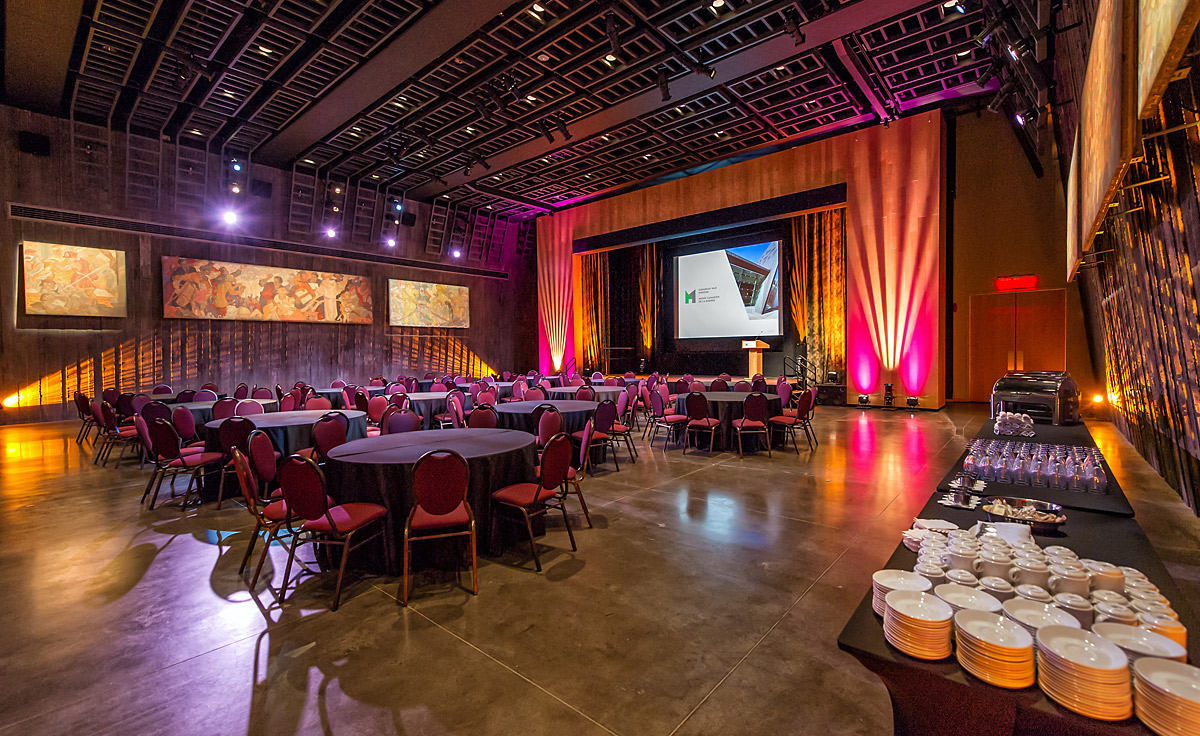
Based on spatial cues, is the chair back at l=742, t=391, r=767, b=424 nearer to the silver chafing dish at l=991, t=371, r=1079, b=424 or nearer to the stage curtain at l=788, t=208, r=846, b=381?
the silver chafing dish at l=991, t=371, r=1079, b=424

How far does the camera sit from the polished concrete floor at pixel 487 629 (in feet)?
6.47

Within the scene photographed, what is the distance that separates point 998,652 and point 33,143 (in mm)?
15780

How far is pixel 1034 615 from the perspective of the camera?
4.09 ft

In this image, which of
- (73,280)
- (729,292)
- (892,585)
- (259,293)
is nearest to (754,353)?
(729,292)

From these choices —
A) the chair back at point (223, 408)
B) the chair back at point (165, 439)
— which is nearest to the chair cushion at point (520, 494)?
the chair back at point (165, 439)

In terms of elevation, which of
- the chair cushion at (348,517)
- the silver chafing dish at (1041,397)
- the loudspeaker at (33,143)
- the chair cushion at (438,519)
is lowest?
the chair cushion at (438,519)

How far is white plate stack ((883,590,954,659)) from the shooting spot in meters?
1.19

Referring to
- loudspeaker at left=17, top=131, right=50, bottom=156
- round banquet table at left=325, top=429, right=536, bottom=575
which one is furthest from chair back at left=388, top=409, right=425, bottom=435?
loudspeaker at left=17, top=131, right=50, bottom=156

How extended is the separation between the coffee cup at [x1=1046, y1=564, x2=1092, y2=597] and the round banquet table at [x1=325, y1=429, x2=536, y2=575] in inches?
113

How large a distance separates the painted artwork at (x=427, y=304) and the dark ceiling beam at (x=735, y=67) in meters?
5.07

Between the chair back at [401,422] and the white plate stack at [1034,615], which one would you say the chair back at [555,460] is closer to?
the chair back at [401,422]

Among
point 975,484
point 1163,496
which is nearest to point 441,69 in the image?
point 975,484

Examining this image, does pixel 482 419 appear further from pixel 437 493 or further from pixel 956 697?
pixel 956 697

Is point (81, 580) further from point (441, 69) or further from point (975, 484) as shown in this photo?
point (441, 69)
